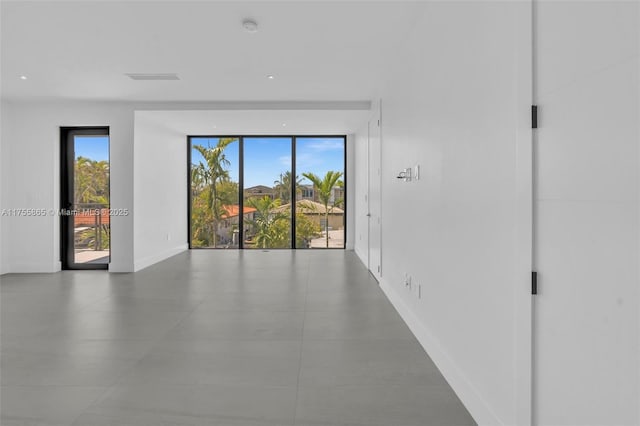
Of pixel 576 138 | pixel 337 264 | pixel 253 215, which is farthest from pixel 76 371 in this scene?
pixel 253 215

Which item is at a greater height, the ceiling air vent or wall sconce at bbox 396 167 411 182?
the ceiling air vent

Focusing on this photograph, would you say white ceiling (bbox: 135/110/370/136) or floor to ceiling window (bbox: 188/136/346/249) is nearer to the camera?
white ceiling (bbox: 135/110/370/136)

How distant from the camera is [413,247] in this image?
3146 mm

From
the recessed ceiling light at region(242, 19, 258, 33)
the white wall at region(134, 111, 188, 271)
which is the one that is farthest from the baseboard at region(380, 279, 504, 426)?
the white wall at region(134, 111, 188, 271)

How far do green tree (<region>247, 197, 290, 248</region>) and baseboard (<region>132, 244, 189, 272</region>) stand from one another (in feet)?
5.27

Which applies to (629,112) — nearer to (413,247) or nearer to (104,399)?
(413,247)

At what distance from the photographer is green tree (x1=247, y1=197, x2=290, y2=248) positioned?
329 inches

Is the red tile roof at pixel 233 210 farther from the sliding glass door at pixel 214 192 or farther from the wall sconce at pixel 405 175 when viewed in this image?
the wall sconce at pixel 405 175

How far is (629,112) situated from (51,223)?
708 cm

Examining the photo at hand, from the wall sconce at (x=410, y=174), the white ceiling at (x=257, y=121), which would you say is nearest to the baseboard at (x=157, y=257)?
the white ceiling at (x=257, y=121)

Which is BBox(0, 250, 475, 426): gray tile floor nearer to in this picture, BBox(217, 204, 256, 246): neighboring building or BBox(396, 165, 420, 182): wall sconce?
BBox(396, 165, 420, 182): wall sconce

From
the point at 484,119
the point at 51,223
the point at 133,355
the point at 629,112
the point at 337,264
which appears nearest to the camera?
the point at 629,112

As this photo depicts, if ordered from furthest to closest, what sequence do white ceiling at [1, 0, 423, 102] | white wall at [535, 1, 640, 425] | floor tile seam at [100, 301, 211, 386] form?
white ceiling at [1, 0, 423, 102] < floor tile seam at [100, 301, 211, 386] < white wall at [535, 1, 640, 425]

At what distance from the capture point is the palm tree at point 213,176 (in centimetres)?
831
